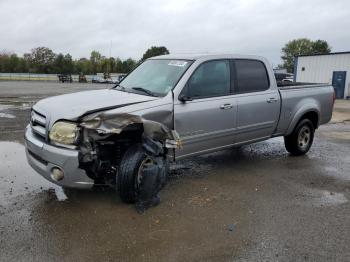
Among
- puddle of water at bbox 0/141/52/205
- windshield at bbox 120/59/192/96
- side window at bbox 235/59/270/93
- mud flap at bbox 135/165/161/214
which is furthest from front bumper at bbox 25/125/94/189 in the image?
side window at bbox 235/59/270/93

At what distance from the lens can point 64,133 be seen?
4.15 meters

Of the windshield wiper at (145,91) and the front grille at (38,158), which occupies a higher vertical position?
the windshield wiper at (145,91)

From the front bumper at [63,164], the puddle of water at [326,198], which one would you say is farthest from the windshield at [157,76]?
the puddle of water at [326,198]

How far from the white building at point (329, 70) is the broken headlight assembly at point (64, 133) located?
25.5 m

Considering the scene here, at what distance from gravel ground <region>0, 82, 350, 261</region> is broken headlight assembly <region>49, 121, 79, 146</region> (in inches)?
33.3

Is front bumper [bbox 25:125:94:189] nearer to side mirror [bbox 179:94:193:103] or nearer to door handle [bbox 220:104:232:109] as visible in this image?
side mirror [bbox 179:94:193:103]

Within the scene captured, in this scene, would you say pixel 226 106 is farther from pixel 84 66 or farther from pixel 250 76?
pixel 84 66

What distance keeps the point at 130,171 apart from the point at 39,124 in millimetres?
1308

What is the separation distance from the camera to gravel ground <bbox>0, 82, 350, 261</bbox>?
3.57 m

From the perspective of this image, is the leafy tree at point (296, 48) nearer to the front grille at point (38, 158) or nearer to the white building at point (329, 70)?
the white building at point (329, 70)

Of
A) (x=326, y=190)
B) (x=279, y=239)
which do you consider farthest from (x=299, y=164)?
(x=279, y=239)

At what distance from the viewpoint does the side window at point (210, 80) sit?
530 cm

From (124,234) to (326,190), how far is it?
10.2 feet

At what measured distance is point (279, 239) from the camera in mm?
3863
